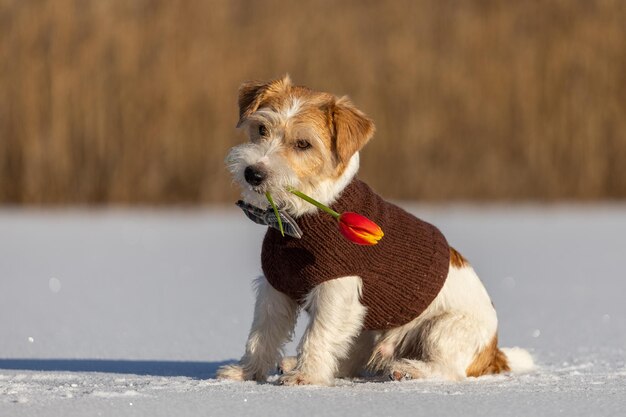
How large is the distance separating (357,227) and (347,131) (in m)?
0.42

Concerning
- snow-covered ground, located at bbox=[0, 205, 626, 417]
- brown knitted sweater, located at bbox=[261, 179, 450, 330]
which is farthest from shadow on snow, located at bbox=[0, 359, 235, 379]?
brown knitted sweater, located at bbox=[261, 179, 450, 330]

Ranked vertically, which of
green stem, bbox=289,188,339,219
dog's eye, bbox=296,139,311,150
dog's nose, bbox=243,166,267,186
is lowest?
green stem, bbox=289,188,339,219

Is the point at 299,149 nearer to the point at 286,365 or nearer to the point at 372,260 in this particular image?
the point at 372,260

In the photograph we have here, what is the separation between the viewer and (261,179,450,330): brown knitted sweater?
3859 millimetres

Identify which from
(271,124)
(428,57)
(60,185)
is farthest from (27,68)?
(271,124)

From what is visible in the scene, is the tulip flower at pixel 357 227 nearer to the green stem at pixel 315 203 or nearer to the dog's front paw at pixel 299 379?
the green stem at pixel 315 203

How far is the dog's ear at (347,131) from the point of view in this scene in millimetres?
3959

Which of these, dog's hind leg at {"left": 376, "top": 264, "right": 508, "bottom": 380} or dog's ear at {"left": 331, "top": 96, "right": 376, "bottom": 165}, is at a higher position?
dog's ear at {"left": 331, "top": 96, "right": 376, "bottom": 165}

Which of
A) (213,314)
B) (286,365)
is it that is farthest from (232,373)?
(213,314)

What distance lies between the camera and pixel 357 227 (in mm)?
3723

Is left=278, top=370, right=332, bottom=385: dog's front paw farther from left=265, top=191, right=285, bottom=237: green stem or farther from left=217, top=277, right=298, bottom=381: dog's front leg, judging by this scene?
left=265, top=191, right=285, bottom=237: green stem

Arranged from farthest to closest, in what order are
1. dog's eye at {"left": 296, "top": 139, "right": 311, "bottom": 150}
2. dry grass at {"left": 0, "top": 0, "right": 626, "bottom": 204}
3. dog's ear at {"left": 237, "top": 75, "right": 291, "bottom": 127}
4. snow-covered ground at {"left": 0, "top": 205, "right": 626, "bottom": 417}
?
dry grass at {"left": 0, "top": 0, "right": 626, "bottom": 204}
dog's ear at {"left": 237, "top": 75, "right": 291, "bottom": 127}
dog's eye at {"left": 296, "top": 139, "right": 311, "bottom": 150}
snow-covered ground at {"left": 0, "top": 205, "right": 626, "bottom": 417}

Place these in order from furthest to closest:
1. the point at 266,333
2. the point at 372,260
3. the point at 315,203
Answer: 1. the point at 266,333
2. the point at 372,260
3. the point at 315,203

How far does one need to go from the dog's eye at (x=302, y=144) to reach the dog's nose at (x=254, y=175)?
20 centimetres
